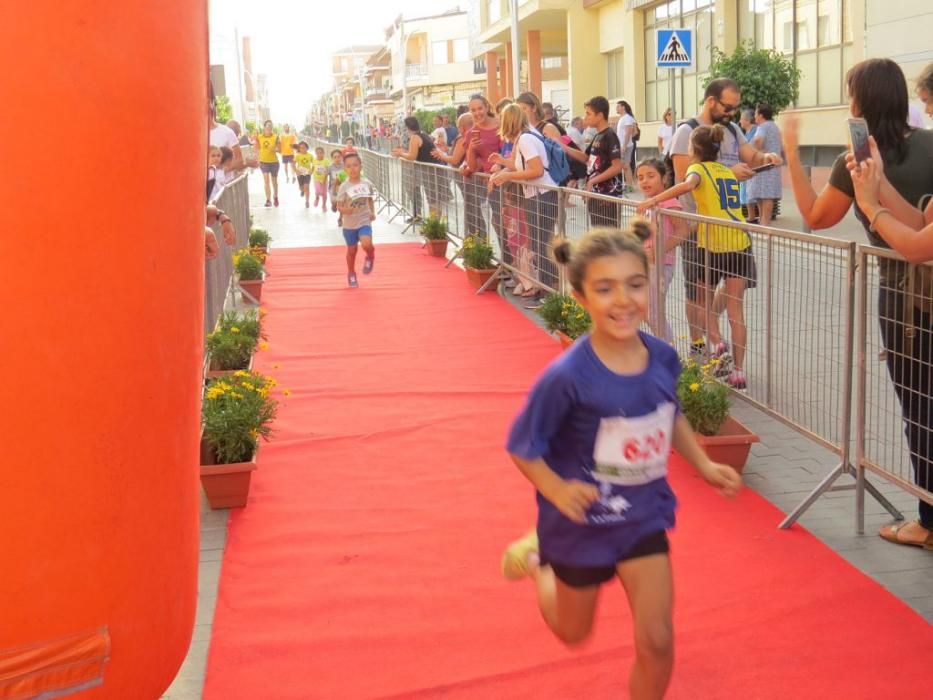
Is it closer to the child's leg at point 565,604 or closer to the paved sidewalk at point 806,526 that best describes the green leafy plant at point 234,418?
the paved sidewalk at point 806,526

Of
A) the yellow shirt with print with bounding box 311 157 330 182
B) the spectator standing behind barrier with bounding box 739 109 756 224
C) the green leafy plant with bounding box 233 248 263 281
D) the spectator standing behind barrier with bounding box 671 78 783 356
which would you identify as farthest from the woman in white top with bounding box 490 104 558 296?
the yellow shirt with print with bounding box 311 157 330 182

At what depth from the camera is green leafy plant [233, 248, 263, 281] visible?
12.0m

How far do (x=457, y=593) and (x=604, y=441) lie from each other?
1.59 m

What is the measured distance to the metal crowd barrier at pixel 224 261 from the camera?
839 cm

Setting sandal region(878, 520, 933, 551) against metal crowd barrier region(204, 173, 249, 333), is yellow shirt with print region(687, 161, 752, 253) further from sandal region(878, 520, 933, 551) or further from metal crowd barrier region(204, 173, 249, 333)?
metal crowd barrier region(204, 173, 249, 333)

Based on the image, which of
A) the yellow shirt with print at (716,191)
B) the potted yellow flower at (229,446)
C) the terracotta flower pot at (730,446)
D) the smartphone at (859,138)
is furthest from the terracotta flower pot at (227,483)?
the yellow shirt with print at (716,191)

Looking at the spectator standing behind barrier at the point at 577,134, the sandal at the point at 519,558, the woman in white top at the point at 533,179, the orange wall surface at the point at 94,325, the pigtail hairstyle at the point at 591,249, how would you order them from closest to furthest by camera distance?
the orange wall surface at the point at 94,325 → the pigtail hairstyle at the point at 591,249 → the sandal at the point at 519,558 → the woman in white top at the point at 533,179 → the spectator standing behind barrier at the point at 577,134

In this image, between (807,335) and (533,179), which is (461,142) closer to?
(533,179)

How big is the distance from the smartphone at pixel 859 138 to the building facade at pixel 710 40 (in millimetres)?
10811

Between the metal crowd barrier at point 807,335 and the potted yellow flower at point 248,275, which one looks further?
the potted yellow flower at point 248,275

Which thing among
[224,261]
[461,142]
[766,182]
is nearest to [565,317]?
[224,261]

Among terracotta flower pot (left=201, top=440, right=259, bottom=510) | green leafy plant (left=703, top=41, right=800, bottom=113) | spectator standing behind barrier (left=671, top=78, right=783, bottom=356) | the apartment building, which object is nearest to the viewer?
terracotta flower pot (left=201, top=440, right=259, bottom=510)

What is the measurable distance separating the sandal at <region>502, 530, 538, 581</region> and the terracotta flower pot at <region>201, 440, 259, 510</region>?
2428 millimetres

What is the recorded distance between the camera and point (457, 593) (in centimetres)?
438
